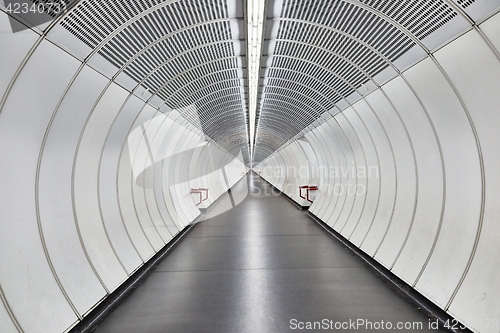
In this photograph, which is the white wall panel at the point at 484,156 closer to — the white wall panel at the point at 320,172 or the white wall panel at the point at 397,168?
the white wall panel at the point at 397,168

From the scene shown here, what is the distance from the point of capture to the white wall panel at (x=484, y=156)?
5086 mm

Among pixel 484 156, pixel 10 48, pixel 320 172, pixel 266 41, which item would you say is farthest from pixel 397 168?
pixel 320 172

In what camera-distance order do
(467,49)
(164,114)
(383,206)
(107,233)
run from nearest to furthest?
(467,49) → (107,233) → (383,206) → (164,114)

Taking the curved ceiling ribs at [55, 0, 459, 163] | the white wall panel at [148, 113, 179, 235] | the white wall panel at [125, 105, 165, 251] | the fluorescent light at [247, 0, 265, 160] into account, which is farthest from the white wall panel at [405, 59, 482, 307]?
the white wall panel at [148, 113, 179, 235]

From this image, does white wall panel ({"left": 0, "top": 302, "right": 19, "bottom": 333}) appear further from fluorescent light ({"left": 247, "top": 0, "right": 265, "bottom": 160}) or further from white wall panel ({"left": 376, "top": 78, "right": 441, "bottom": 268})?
white wall panel ({"left": 376, "top": 78, "right": 441, "bottom": 268})

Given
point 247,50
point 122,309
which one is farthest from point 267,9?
point 122,309

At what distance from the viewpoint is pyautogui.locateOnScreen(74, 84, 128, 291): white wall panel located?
6.94 meters

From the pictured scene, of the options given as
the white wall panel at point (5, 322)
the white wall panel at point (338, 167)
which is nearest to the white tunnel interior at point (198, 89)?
the white wall panel at point (5, 322)

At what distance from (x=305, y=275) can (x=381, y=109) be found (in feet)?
16.1

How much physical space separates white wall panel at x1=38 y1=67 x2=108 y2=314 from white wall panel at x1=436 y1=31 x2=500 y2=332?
6596 mm

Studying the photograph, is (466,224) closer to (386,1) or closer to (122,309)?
(386,1)

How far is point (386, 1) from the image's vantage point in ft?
18.9

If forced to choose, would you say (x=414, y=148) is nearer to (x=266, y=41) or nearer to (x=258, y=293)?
(x=266, y=41)

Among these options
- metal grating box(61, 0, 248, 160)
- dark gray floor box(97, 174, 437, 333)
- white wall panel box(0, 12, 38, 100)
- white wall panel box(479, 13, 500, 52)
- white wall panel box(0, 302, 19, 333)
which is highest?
metal grating box(61, 0, 248, 160)
